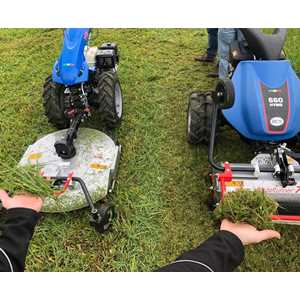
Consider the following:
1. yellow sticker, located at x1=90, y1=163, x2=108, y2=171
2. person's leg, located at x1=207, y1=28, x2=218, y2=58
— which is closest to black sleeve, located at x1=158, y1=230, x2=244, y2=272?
yellow sticker, located at x1=90, y1=163, x2=108, y2=171

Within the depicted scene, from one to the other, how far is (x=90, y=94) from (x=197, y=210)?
55.9 inches

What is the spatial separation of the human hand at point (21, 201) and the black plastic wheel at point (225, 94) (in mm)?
1332

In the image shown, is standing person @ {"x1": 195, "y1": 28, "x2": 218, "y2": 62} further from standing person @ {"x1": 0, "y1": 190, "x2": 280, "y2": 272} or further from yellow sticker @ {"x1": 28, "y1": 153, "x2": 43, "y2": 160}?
standing person @ {"x1": 0, "y1": 190, "x2": 280, "y2": 272}

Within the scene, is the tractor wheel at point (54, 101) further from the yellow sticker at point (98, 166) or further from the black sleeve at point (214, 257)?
the black sleeve at point (214, 257)

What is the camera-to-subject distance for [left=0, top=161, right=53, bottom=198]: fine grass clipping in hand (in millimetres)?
2072

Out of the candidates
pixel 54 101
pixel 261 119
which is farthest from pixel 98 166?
pixel 261 119

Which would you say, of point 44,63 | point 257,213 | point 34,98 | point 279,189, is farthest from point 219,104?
point 44,63

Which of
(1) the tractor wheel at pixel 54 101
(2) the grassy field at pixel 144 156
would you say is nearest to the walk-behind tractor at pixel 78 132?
(1) the tractor wheel at pixel 54 101

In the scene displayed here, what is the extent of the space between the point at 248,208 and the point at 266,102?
1.11m

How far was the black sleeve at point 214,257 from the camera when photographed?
145cm

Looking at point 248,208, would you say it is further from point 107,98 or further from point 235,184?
point 107,98

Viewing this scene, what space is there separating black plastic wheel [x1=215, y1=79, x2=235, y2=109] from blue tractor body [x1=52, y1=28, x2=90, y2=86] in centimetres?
119

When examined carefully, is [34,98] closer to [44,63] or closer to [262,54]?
[44,63]

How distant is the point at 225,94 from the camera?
2479mm
